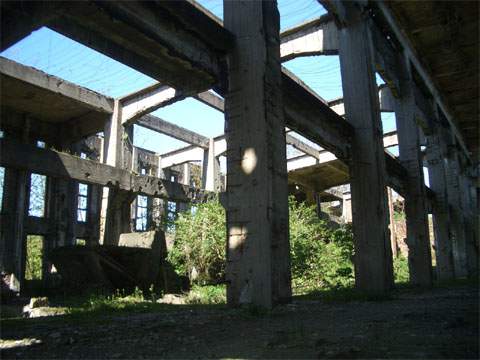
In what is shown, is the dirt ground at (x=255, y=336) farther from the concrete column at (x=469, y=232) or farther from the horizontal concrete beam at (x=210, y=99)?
the concrete column at (x=469, y=232)

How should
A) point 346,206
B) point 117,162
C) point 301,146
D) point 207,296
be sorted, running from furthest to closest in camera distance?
point 346,206 < point 301,146 < point 117,162 < point 207,296

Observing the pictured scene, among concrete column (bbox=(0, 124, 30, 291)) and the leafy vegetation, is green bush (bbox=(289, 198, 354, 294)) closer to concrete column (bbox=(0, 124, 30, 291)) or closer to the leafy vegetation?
the leafy vegetation

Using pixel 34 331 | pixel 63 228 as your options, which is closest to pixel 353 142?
pixel 34 331

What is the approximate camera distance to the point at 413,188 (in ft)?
42.2

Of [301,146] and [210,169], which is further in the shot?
[210,169]

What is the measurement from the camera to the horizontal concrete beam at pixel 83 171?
9648mm

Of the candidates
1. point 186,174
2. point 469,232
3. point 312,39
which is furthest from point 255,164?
point 186,174

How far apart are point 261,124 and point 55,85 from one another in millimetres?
10023

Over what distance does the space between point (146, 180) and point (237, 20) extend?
23.1 ft

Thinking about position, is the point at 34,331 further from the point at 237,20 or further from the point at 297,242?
the point at 297,242

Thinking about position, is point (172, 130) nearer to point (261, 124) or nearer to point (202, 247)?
point (202, 247)

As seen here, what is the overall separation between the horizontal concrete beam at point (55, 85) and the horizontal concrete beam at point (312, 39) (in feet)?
21.3

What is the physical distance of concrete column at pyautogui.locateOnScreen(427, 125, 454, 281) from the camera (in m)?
15.8

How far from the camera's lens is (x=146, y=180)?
41.6ft
